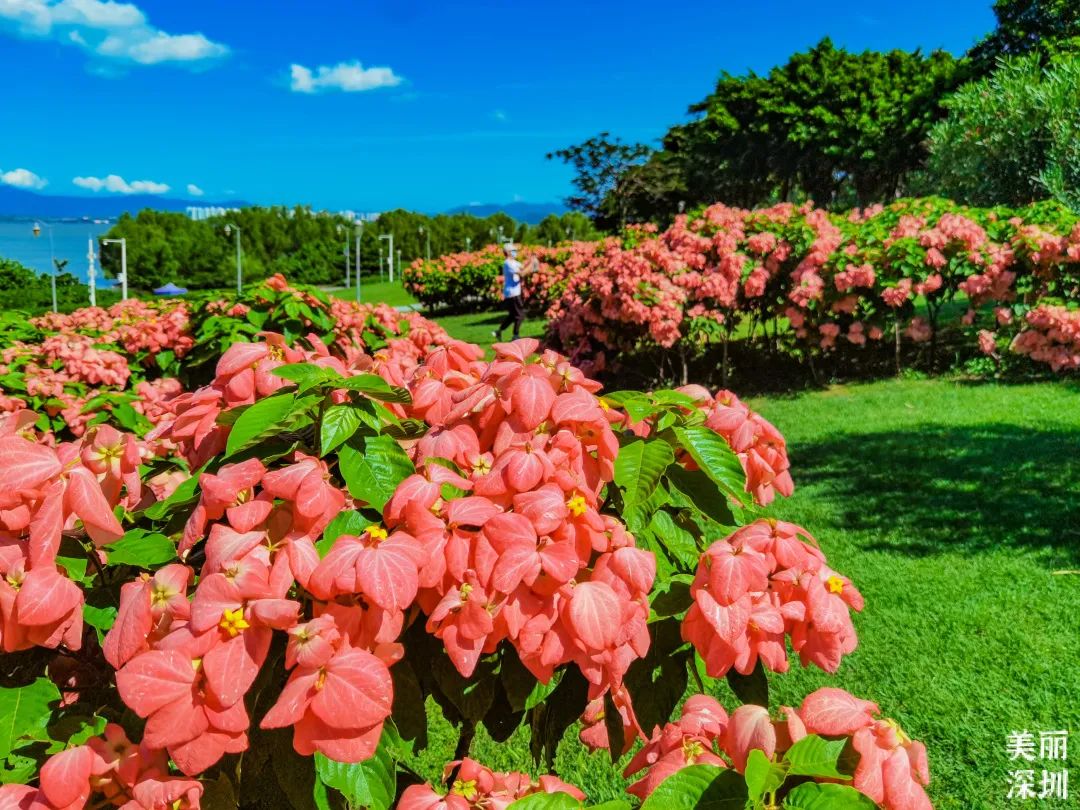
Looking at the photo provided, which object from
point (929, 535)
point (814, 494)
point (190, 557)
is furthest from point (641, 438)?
point (814, 494)

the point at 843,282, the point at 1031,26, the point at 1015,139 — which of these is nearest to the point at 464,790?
the point at 843,282

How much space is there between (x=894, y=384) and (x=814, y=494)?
3.92 m

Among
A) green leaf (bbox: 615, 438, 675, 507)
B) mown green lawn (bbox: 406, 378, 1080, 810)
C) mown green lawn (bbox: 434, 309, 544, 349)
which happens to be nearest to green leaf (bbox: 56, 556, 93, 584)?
green leaf (bbox: 615, 438, 675, 507)

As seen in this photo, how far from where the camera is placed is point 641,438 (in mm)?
1292

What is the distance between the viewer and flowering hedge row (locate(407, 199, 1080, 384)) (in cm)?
829

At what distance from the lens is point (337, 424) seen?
111 centimetres

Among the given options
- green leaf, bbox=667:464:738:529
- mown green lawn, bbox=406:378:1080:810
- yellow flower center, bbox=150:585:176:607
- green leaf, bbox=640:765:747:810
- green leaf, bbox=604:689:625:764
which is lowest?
mown green lawn, bbox=406:378:1080:810

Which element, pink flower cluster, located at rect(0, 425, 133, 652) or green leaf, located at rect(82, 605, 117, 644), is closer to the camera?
pink flower cluster, located at rect(0, 425, 133, 652)

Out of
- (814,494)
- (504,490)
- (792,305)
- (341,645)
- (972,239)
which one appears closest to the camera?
(341,645)

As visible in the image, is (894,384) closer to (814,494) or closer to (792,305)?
(792,305)

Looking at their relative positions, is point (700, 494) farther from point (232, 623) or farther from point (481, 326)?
point (481, 326)

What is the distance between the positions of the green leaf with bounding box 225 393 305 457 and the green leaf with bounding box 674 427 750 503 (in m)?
0.59

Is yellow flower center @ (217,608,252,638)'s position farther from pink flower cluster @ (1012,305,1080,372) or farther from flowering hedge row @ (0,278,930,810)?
pink flower cluster @ (1012,305,1080,372)

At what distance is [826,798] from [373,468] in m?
0.68
